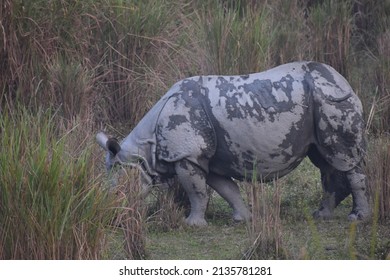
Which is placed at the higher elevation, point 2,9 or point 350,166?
point 2,9

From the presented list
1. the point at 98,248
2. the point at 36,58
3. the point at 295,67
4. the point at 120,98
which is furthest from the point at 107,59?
the point at 98,248

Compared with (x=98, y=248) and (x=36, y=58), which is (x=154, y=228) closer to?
(x=98, y=248)

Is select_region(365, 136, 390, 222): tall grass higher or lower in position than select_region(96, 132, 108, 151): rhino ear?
lower

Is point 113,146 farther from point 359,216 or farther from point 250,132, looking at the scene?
point 359,216

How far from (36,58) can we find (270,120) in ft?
8.22

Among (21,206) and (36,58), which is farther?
(36,58)

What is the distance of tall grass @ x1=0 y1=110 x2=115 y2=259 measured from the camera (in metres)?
6.01

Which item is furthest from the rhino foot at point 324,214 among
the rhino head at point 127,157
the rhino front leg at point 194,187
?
the rhino head at point 127,157

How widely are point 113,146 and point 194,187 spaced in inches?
25.1

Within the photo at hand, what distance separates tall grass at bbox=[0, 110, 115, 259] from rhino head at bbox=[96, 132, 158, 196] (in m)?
1.79

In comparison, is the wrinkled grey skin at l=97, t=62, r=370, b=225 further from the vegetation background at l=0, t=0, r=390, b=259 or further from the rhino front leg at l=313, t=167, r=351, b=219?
the vegetation background at l=0, t=0, r=390, b=259

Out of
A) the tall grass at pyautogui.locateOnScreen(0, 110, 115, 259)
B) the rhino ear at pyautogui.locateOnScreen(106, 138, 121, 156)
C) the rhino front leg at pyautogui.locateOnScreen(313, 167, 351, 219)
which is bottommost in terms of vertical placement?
the rhino front leg at pyautogui.locateOnScreen(313, 167, 351, 219)

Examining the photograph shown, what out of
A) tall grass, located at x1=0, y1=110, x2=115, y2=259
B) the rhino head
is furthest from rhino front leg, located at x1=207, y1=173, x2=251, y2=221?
tall grass, located at x1=0, y1=110, x2=115, y2=259

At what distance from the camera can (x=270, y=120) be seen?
7.99 m
